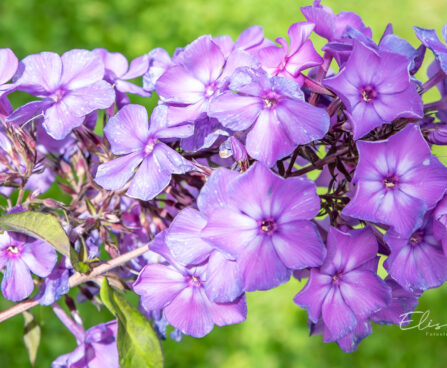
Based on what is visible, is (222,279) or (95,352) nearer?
(222,279)

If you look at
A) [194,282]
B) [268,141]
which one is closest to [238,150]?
[268,141]

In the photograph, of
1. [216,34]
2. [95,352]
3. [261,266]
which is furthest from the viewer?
[216,34]

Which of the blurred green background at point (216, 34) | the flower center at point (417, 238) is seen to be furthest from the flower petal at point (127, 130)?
the blurred green background at point (216, 34)

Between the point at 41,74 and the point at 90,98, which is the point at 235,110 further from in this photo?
the point at 41,74

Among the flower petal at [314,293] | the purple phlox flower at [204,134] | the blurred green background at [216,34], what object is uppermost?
the purple phlox flower at [204,134]

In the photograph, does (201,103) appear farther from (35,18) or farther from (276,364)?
(35,18)

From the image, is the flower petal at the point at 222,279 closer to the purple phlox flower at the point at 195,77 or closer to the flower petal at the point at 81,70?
the purple phlox flower at the point at 195,77
